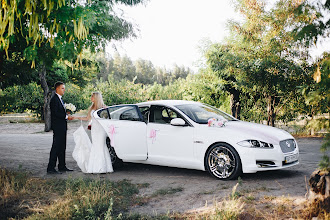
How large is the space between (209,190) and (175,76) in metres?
88.0

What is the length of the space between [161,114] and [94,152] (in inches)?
75.1

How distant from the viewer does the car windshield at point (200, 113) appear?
8.51 metres

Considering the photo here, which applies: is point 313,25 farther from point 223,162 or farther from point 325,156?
point 223,162

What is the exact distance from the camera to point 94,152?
9227 millimetres

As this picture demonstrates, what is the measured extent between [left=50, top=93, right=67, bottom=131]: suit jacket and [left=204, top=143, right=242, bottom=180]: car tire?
371 centimetres

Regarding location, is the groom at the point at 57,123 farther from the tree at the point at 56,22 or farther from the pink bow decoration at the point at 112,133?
the tree at the point at 56,22

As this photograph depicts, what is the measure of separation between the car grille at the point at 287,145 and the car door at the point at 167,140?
187 cm

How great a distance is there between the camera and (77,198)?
6.57m

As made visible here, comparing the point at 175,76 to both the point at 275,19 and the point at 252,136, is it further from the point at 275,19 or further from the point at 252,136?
the point at 252,136

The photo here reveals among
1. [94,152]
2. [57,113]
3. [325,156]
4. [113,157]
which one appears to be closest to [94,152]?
[94,152]

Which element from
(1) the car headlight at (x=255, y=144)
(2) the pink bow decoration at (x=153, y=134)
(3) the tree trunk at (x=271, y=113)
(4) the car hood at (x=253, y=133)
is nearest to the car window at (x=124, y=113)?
(2) the pink bow decoration at (x=153, y=134)

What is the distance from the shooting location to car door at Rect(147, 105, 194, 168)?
8.20m

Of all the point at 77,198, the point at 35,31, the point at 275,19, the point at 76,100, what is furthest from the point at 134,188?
the point at 76,100

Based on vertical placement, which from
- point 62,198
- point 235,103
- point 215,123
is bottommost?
point 62,198
